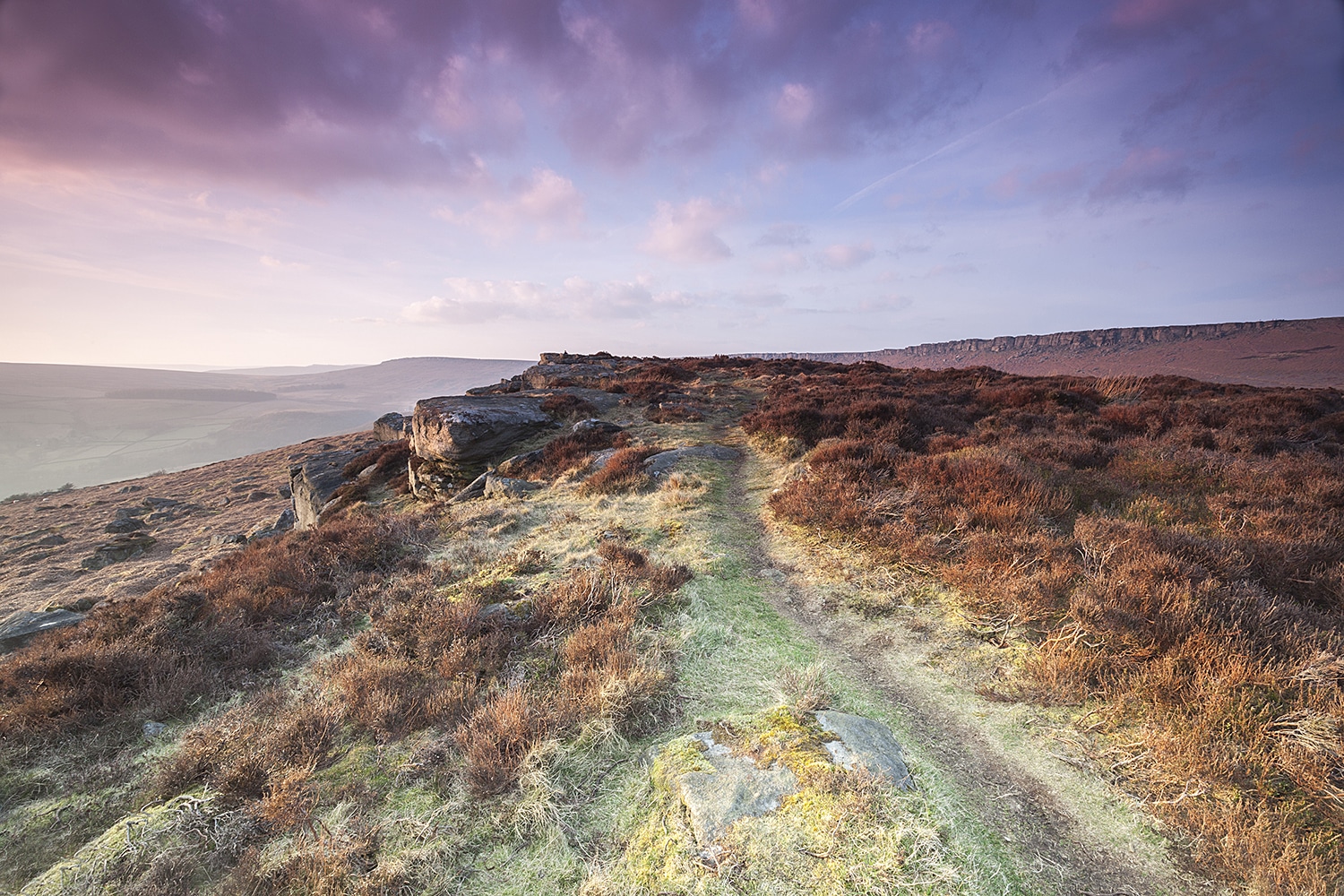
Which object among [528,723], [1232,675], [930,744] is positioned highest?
[1232,675]

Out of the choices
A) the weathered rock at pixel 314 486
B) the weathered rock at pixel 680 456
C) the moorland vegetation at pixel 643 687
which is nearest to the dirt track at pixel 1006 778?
the moorland vegetation at pixel 643 687

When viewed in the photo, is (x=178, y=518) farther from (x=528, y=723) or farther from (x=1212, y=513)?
(x=1212, y=513)

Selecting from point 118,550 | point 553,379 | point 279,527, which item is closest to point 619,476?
point 279,527

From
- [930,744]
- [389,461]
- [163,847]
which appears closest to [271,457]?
[389,461]

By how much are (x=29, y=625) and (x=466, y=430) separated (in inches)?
368

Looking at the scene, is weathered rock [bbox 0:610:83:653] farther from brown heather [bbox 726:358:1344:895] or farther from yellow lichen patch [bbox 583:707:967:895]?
brown heather [bbox 726:358:1344:895]

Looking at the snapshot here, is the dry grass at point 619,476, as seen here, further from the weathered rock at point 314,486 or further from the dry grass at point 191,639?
the weathered rock at point 314,486

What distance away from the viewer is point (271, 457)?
50312 millimetres

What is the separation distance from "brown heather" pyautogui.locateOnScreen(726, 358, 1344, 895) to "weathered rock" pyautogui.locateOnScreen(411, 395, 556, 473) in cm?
1025

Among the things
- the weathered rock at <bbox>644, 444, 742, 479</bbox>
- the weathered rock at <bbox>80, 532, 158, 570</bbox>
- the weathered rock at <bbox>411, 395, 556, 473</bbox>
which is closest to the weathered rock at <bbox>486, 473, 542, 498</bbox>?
the weathered rock at <bbox>411, 395, 556, 473</bbox>

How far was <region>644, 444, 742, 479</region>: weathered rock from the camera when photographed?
12.6m

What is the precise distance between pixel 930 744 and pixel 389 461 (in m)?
19.8

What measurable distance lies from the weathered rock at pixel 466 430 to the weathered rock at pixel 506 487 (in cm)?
243

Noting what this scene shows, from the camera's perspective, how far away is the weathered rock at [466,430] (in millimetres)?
15523
